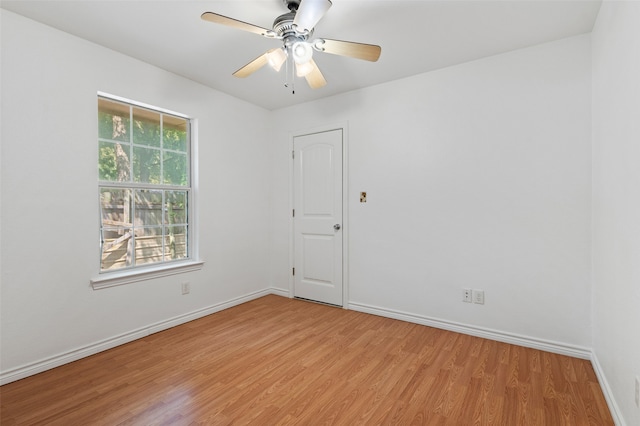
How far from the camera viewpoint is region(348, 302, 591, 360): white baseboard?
2.49 metres

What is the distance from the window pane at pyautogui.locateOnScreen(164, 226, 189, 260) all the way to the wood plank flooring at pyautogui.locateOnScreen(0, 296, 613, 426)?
77cm

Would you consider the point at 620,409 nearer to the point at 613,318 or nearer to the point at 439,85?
the point at 613,318

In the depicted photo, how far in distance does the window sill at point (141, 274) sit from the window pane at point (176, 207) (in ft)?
1.52

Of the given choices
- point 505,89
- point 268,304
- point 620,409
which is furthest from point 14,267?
point 505,89

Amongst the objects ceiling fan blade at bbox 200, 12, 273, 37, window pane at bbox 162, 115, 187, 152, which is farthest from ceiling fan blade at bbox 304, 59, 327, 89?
window pane at bbox 162, 115, 187, 152

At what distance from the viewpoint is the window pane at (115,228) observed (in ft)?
9.02

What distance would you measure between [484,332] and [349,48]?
264cm

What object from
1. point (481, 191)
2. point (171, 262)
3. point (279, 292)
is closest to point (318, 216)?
point (279, 292)

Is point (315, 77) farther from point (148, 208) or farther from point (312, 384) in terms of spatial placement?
point (312, 384)

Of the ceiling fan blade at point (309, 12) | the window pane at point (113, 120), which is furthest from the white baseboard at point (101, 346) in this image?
the ceiling fan blade at point (309, 12)

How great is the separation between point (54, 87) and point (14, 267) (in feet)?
4.39

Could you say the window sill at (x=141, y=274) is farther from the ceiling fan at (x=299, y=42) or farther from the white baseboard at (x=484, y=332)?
the ceiling fan at (x=299, y=42)

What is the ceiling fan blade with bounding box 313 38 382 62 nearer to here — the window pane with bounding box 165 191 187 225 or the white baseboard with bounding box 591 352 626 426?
the window pane with bounding box 165 191 187 225

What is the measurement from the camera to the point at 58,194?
7.81 ft
